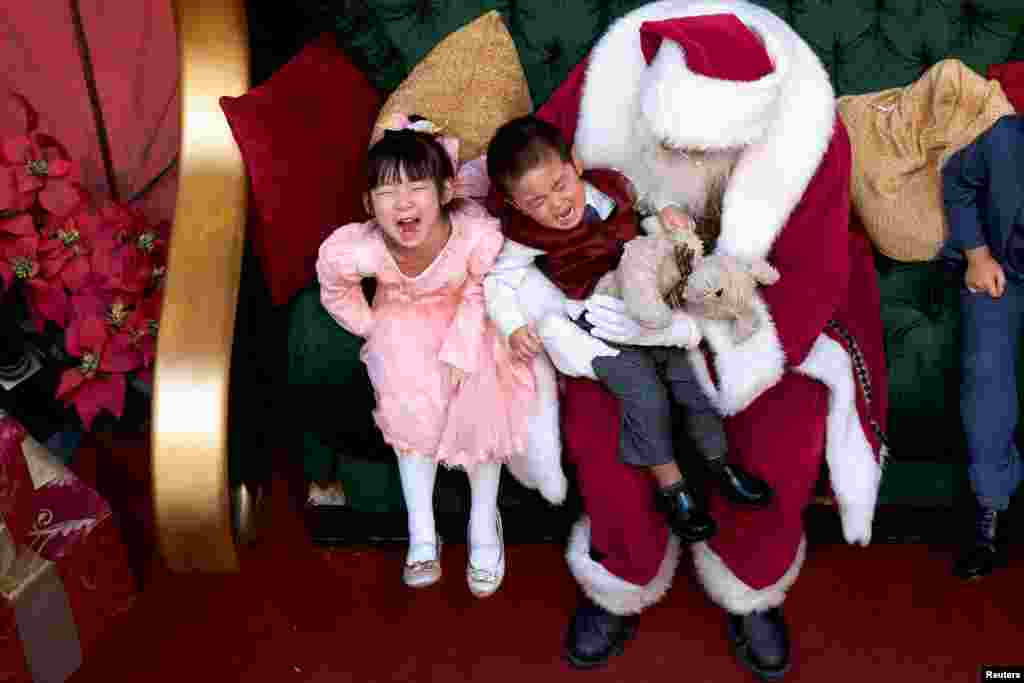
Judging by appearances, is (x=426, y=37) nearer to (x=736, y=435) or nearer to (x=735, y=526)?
(x=736, y=435)

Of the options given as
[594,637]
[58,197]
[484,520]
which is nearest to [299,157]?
[58,197]

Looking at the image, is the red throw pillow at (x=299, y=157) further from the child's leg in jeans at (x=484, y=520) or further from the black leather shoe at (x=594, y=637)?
the black leather shoe at (x=594, y=637)

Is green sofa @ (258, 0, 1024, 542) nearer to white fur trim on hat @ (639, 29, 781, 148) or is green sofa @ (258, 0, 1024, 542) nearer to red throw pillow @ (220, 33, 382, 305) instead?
red throw pillow @ (220, 33, 382, 305)

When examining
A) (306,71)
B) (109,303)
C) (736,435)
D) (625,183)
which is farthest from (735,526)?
(109,303)

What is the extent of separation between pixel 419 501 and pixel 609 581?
1.09ft

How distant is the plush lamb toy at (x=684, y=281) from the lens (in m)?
1.32

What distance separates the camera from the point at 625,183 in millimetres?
1468

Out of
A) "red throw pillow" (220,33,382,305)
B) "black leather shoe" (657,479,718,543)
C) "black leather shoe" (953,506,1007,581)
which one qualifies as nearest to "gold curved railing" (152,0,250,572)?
"red throw pillow" (220,33,382,305)

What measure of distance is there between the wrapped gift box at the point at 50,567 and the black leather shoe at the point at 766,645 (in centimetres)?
107

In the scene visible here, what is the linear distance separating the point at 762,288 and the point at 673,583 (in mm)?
580

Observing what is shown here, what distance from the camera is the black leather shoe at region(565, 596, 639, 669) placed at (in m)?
1.53

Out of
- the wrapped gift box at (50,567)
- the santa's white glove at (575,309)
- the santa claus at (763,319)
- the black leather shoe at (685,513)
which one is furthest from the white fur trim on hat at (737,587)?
the wrapped gift box at (50,567)

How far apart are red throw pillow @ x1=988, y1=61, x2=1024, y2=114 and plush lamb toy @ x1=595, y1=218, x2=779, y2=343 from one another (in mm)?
631

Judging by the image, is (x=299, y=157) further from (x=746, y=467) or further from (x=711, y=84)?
(x=746, y=467)
